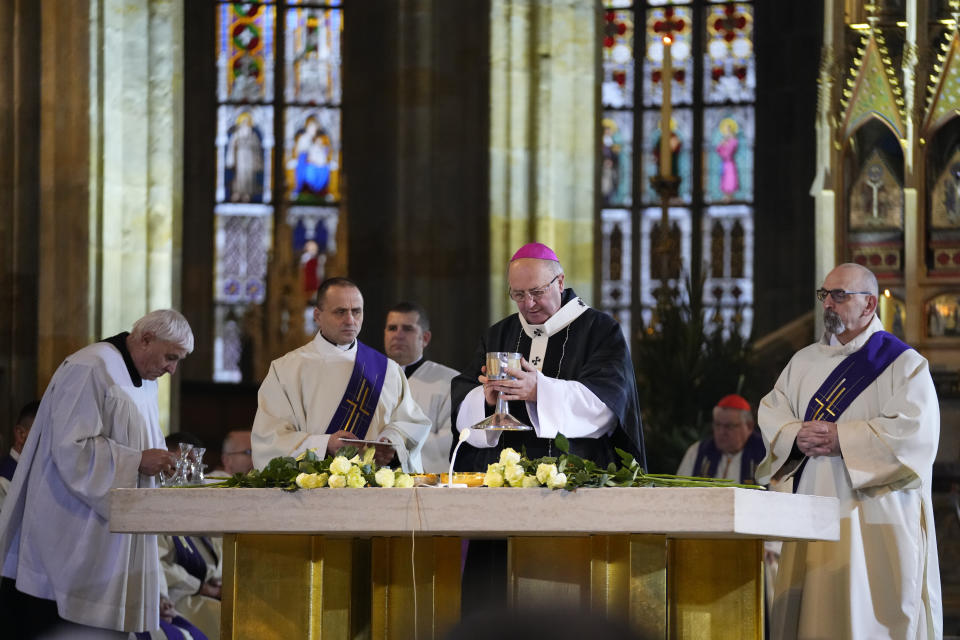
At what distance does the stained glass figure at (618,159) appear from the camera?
1627 centimetres

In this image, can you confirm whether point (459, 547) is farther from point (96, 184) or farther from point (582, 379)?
point (96, 184)

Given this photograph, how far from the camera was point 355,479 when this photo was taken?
4676mm

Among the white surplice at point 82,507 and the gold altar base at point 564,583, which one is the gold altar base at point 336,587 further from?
the white surplice at point 82,507

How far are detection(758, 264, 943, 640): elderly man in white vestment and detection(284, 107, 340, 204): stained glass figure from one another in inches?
395

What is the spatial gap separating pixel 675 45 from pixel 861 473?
10.7 meters

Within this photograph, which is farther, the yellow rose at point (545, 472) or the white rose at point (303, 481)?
the white rose at point (303, 481)

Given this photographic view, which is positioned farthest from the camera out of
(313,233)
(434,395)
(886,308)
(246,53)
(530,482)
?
(246,53)

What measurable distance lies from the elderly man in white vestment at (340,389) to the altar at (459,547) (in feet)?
4.79

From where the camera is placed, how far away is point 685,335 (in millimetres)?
10500

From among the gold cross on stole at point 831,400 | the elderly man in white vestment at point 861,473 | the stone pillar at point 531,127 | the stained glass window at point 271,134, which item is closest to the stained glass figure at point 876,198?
the elderly man in white vestment at point 861,473

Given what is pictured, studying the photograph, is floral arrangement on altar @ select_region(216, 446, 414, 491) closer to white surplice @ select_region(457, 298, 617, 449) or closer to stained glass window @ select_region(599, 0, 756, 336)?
white surplice @ select_region(457, 298, 617, 449)

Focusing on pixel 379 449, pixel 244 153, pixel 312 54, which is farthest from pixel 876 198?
pixel 244 153

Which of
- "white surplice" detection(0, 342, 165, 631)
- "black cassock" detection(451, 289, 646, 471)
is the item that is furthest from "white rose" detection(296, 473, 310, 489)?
"white surplice" detection(0, 342, 165, 631)

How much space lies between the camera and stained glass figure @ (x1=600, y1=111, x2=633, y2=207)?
16266 mm
